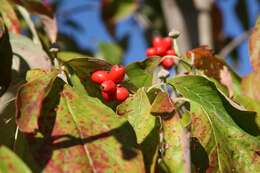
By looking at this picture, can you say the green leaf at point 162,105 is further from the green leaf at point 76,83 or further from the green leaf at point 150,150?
the green leaf at point 76,83

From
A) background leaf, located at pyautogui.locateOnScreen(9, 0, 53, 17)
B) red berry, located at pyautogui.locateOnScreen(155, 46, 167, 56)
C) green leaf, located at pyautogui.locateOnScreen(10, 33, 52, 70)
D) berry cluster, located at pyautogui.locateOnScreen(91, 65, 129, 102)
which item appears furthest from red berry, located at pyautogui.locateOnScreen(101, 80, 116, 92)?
background leaf, located at pyautogui.locateOnScreen(9, 0, 53, 17)

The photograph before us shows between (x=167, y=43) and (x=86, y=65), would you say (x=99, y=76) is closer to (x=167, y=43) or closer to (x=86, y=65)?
(x=86, y=65)

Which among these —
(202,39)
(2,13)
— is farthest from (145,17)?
(2,13)

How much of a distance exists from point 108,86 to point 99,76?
0.09ft

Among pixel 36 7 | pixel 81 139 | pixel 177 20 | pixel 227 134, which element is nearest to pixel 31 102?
pixel 81 139

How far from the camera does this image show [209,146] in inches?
42.5

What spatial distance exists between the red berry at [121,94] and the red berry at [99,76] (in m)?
0.04

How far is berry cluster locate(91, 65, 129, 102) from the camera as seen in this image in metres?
1.10

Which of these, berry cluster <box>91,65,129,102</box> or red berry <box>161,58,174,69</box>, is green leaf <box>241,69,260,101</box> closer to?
red berry <box>161,58,174,69</box>

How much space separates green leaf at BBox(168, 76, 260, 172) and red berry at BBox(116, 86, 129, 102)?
3.8 inches

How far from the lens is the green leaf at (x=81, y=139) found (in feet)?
2.99

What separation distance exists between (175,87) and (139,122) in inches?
5.3

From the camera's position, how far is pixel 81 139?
951 millimetres

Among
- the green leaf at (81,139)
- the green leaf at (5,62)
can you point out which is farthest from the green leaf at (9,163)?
the green leaf at (5,62)
